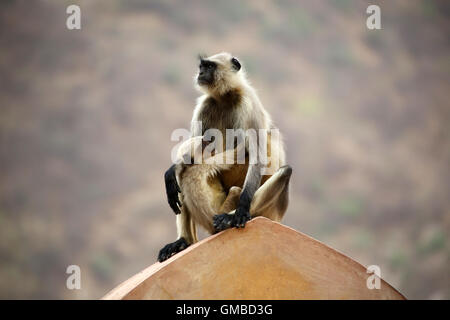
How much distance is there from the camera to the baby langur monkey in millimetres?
4305

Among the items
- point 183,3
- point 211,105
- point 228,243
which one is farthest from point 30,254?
point 228,243

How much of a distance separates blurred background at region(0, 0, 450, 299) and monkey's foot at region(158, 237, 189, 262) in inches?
417

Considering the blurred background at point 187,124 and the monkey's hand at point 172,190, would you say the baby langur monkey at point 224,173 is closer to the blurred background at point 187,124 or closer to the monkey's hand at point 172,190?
the monkey's hand at point 172,190

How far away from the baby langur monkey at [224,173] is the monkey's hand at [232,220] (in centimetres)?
5

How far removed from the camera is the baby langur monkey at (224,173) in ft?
14.1

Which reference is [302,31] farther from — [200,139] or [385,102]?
[200,139]

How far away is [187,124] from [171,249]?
12924mm

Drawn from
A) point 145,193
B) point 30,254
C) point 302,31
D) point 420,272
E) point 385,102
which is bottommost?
point 420,272

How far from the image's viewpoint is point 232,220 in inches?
145

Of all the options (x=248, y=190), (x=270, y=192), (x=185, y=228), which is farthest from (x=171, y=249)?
(x=270, y=192)

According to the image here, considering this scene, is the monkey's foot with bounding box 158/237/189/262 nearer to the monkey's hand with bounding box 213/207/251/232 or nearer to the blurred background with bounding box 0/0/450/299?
the monkey's hand with bounding box 213/207/251/232

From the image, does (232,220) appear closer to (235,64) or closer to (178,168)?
(178,168)

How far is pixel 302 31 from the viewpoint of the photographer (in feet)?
63.9
